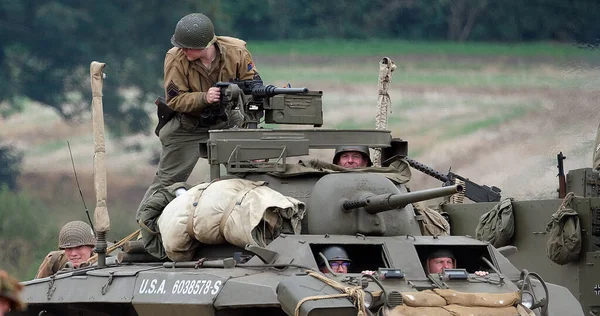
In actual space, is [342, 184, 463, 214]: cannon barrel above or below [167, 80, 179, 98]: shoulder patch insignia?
below

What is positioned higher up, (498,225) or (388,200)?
(388,200)

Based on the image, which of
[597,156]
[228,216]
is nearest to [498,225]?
[597,156]

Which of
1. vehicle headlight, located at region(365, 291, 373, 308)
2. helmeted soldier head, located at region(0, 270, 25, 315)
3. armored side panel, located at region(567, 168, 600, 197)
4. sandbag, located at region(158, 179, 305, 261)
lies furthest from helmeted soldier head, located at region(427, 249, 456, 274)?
armored side panel, located at region(567, 168, 600, 197)

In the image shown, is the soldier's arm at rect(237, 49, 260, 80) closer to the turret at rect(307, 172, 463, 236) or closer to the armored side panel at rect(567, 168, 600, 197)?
the turret at rect(307, 172, 463, 236)

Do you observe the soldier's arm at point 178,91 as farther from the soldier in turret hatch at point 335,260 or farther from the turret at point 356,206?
the soldier in turret hatch at point 335,260

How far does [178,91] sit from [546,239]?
7128 mm

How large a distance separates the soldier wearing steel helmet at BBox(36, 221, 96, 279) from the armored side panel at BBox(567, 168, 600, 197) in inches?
276

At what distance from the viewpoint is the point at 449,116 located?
82.3ft

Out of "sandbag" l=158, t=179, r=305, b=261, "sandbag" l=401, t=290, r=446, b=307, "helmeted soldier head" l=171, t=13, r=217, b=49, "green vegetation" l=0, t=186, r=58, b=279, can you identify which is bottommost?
"green vegetation" l=0, t=186, r=58, b=279

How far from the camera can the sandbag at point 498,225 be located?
22531 millimetres

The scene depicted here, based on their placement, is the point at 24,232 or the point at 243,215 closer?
the point at 243,215

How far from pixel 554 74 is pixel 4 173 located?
8.63m

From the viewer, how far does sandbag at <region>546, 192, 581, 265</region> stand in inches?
840

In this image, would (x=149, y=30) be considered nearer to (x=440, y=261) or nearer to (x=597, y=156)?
(x=597, y=156)
